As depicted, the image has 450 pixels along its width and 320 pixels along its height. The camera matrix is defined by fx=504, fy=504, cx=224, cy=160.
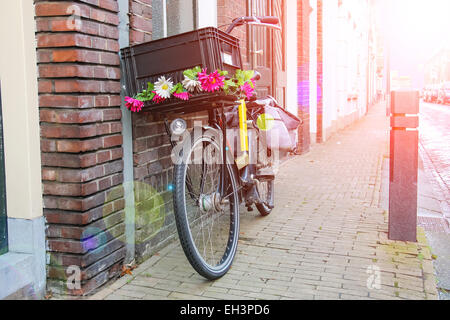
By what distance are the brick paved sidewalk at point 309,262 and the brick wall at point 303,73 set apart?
3909 mm

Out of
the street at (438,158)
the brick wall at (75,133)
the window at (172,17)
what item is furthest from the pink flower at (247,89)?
the street at (438,158)

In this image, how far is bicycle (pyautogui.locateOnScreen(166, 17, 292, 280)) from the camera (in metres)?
3.04

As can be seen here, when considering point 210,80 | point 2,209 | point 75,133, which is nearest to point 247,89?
point 210,80

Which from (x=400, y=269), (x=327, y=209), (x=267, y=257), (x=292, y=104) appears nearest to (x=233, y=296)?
(x=267, y=257)

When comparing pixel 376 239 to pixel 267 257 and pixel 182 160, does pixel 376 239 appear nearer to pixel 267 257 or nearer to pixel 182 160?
pixel 267 257

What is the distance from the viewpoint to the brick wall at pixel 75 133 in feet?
9.40

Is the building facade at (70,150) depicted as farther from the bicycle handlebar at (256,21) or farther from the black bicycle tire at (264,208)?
the black bicycle tire at (264,208)

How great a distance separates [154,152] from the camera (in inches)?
149

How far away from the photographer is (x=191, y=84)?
3.09m

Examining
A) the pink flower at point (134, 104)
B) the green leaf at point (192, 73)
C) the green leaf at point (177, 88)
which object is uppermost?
the green leaf at point (192, 73)

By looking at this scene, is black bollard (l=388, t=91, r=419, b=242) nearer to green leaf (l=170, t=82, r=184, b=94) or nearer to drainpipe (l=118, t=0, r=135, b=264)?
green leaf (l=170, t=82, r=184, b=94)

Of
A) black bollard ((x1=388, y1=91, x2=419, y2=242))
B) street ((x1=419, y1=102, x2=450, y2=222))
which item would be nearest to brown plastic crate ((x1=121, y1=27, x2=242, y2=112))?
black bollard ((x1=388, y1=91, x2=419, y2=242))

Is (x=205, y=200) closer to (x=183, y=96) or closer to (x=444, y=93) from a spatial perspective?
(x=183, y=96)

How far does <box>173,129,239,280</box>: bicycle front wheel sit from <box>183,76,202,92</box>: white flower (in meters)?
0.31
